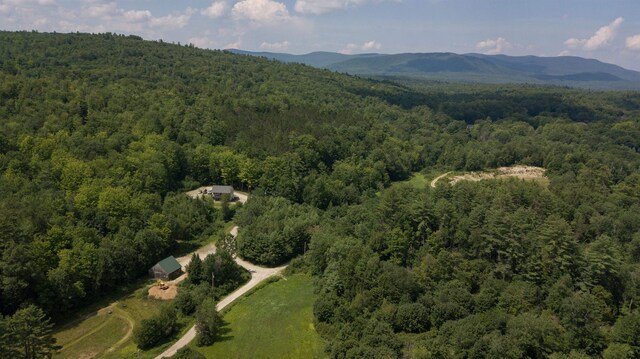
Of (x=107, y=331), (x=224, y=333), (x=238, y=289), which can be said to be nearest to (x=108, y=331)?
(x=107, y=331)

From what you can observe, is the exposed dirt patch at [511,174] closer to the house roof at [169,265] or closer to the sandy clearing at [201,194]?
the sandy clearing at [201,194]

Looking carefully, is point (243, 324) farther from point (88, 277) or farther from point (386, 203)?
point (386, 203)

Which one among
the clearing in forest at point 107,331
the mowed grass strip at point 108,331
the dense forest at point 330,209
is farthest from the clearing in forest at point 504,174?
the clearing in forest at point 107,331

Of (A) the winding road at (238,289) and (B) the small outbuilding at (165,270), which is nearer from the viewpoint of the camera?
(A) the winding road at (238,289)

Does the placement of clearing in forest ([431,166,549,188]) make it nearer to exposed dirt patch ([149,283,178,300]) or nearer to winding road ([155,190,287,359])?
winding road ([155,190,287,359])

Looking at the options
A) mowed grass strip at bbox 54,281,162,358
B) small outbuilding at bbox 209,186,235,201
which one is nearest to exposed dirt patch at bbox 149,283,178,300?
mowed grass strip at bbox 54,281,162,358

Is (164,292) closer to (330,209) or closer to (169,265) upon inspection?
(169,265)
